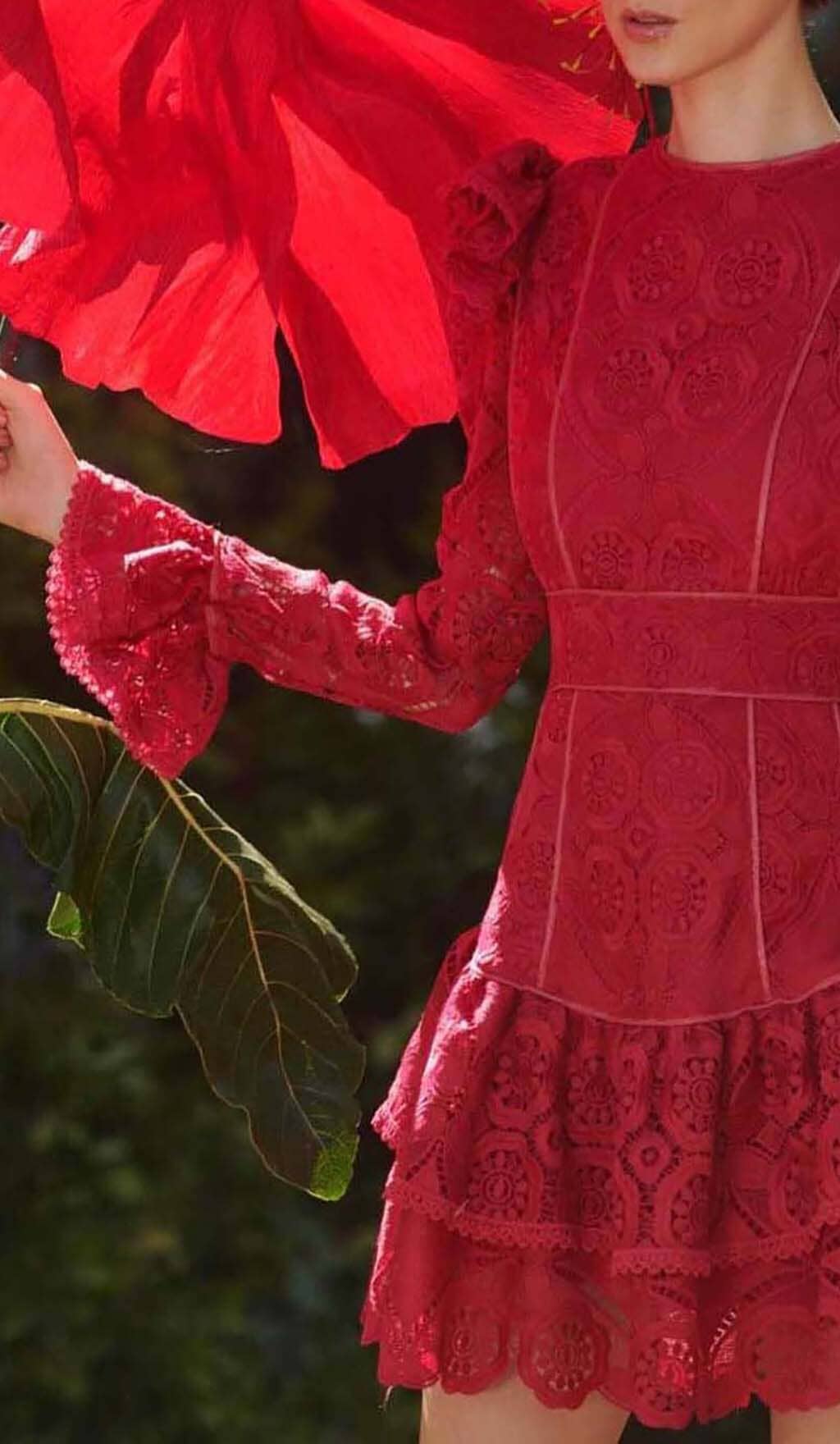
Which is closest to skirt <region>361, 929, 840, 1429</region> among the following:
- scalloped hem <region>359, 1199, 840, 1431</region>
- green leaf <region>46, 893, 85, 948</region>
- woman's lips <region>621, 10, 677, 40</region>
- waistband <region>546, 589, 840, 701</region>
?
scalloped hem <region>359, 1199, 840, 1431</region>

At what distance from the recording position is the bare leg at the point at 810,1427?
64.8 inches

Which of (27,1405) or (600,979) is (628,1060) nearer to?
(600,979)

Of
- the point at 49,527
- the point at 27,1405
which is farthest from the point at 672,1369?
the point at 27,1405

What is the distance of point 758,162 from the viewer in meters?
1.75

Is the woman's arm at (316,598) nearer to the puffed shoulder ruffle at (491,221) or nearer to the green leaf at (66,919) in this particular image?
the puffed shoulder ruffle at (491,221)

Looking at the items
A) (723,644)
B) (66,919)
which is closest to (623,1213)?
(723,644)

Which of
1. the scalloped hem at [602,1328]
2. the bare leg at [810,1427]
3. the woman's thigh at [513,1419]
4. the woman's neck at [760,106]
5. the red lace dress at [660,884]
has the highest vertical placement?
the woman's neck at [760,106]

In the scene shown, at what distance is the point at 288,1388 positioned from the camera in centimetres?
358

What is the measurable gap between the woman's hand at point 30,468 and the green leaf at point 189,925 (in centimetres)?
22

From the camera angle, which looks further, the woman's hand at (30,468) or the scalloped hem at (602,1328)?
the woman's hand at (30,468)

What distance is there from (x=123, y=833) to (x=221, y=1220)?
5.30 feet

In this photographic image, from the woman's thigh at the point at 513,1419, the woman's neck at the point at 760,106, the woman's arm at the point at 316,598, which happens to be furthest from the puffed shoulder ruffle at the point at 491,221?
the woman's thigh at the point at 513,1419

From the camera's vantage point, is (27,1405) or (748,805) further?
(27,1405)

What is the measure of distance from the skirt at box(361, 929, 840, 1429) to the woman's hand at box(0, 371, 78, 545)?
0.43m
